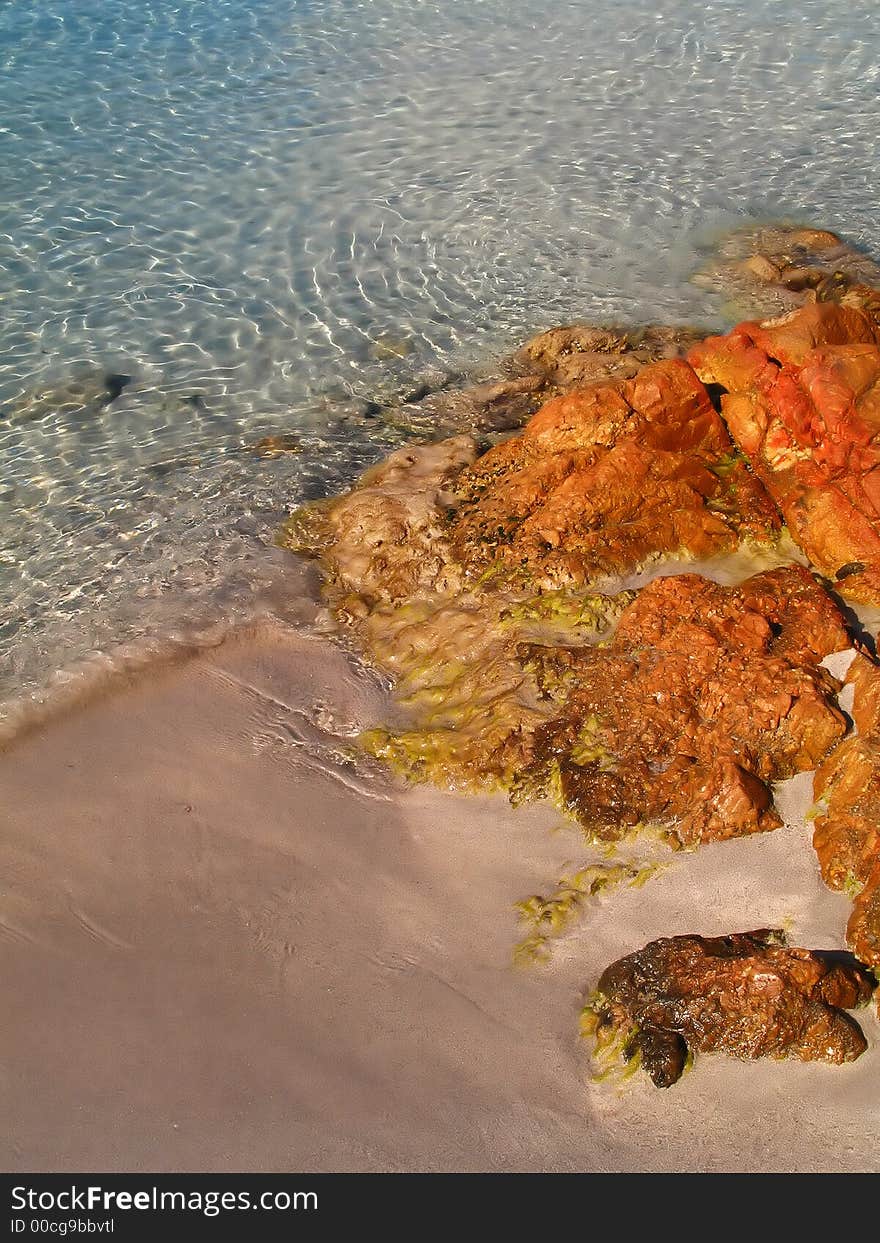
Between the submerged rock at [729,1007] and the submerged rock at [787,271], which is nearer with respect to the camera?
the submerged rock at [729,1007]

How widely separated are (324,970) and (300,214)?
26.8 ft

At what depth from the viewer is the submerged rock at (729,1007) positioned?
3.96 metres

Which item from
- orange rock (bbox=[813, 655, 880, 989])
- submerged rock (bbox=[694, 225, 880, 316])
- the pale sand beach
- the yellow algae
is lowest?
the pale sand beach

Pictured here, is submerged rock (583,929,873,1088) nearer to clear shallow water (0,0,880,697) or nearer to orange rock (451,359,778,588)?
orange rock (451,359,778,588)

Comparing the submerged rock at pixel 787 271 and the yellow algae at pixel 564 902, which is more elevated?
the submerged rock at pixel 787 271

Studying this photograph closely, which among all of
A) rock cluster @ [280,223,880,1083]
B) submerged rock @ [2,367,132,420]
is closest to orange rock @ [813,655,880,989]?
rock cluster @ [280,223,880,1083]

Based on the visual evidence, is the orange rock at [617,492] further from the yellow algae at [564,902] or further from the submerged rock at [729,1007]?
the submerged rock at [729,1007]

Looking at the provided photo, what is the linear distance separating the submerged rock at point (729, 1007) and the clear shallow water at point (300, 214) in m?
3.26

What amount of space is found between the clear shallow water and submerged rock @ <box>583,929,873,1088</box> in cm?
326

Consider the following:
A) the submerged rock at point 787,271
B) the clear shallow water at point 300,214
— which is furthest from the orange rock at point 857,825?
the submerged rock at point 787,271

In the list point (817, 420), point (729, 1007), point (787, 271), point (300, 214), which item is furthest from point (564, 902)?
point (300, 214)

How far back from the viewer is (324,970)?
4.52 m

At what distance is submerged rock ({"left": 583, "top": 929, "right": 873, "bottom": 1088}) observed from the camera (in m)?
3.96

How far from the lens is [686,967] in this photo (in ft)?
13.6
